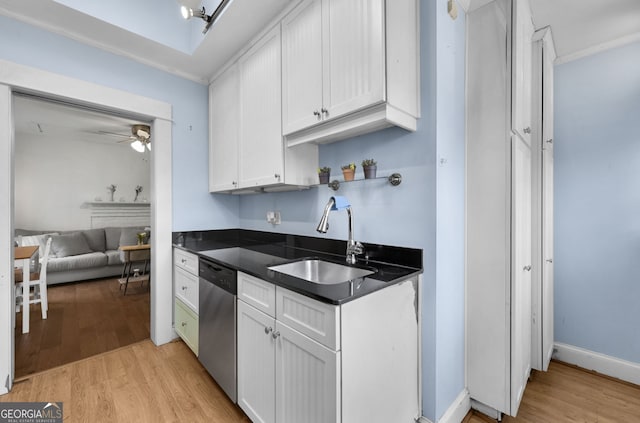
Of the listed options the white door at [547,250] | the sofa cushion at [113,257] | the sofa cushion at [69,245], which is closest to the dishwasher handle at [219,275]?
the white door at [547,250]

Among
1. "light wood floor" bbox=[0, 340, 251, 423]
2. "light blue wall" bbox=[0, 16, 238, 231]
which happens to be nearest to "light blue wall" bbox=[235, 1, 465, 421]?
"light wood floor" bbox=[0, 340, 251, 423]

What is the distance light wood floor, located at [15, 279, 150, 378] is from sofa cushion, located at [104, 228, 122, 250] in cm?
101

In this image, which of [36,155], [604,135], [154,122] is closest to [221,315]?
[154,122]

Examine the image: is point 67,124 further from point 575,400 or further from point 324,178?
point 575,400

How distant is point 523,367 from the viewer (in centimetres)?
163

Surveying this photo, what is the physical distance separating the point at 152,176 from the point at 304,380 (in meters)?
2.18

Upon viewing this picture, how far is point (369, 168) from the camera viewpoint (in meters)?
1.46

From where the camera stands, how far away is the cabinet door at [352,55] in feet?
3.85

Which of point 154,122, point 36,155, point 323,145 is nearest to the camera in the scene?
point 323,145

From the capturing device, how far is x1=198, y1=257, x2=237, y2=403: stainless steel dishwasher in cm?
A: 149

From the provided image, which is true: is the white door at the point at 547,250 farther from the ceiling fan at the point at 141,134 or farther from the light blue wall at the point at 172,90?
the ceiling fan at the point at 141,134

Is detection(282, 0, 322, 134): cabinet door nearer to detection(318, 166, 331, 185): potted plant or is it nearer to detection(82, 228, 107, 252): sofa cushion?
detection(318, 166, 331, 185): potted plant

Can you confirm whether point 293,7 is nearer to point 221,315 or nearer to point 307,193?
point 307,193

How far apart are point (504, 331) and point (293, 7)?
2.25m
